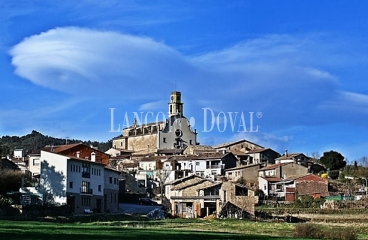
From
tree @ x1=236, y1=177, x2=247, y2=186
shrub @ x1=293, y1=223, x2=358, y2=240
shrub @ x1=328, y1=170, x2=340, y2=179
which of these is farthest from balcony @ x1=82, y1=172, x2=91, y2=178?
shrub @ x1=328, y1=170, x2=340, y2=179

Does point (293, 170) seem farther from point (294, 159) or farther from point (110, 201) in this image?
point (110, 201)

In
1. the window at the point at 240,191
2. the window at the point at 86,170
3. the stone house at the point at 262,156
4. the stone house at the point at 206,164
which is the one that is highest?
the stone house at the point at 262,156

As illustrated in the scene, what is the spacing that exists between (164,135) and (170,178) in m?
39.2

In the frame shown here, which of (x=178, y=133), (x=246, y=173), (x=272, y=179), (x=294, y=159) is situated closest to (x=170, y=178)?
(x=246, y=173)

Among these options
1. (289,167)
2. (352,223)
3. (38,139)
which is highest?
(38,139)

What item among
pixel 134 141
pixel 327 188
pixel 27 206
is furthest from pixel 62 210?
pixel 134 141

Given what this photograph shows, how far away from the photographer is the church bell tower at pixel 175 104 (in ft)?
520

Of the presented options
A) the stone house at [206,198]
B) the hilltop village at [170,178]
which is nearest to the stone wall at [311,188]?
the hilltop village at [170,178]

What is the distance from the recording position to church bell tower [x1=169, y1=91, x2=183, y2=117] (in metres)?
159

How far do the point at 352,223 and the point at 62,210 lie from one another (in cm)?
2958

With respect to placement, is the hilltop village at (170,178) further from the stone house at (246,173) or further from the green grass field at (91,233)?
the green grass field at (91,233)

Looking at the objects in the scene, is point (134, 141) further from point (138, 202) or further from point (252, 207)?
point (252, 207)

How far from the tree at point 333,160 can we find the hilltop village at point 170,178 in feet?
3.98

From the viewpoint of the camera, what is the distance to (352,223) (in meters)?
67.3
